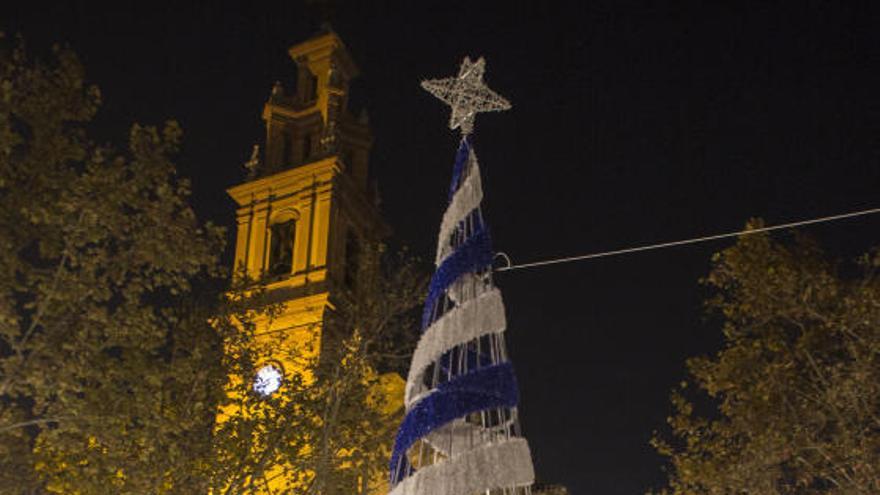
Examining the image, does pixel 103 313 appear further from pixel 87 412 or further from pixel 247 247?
pixel 247 247

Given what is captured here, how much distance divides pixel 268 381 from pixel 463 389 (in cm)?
1299

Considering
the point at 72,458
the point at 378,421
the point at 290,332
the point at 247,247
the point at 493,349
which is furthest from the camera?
the point at 247,247

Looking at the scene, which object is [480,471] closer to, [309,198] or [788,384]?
[788,384]

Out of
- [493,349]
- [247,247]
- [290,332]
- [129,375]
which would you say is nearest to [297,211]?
[247,247]

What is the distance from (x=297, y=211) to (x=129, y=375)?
15.7 m

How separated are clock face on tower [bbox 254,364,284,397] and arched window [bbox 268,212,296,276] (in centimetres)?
501

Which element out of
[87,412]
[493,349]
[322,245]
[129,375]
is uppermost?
[322,245]

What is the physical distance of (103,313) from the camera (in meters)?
15.0

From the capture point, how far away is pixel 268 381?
22.3 metres

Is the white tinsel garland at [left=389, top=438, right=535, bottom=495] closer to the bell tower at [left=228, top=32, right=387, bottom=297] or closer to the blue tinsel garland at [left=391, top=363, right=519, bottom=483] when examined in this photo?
the blue tinsel garland at [left=391, top=363, right=519, bottom=483]

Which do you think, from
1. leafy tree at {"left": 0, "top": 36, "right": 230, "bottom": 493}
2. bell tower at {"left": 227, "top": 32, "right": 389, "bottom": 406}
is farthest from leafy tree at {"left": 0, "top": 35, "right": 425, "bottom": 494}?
bell tower at {"left": 227, "top": 32, "right": 389, "bottom": 406}

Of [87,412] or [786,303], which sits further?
[786,303]

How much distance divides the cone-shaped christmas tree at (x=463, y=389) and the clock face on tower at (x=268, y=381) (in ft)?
33.6

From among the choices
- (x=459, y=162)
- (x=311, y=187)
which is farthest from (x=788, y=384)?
(x=311, y=187)
